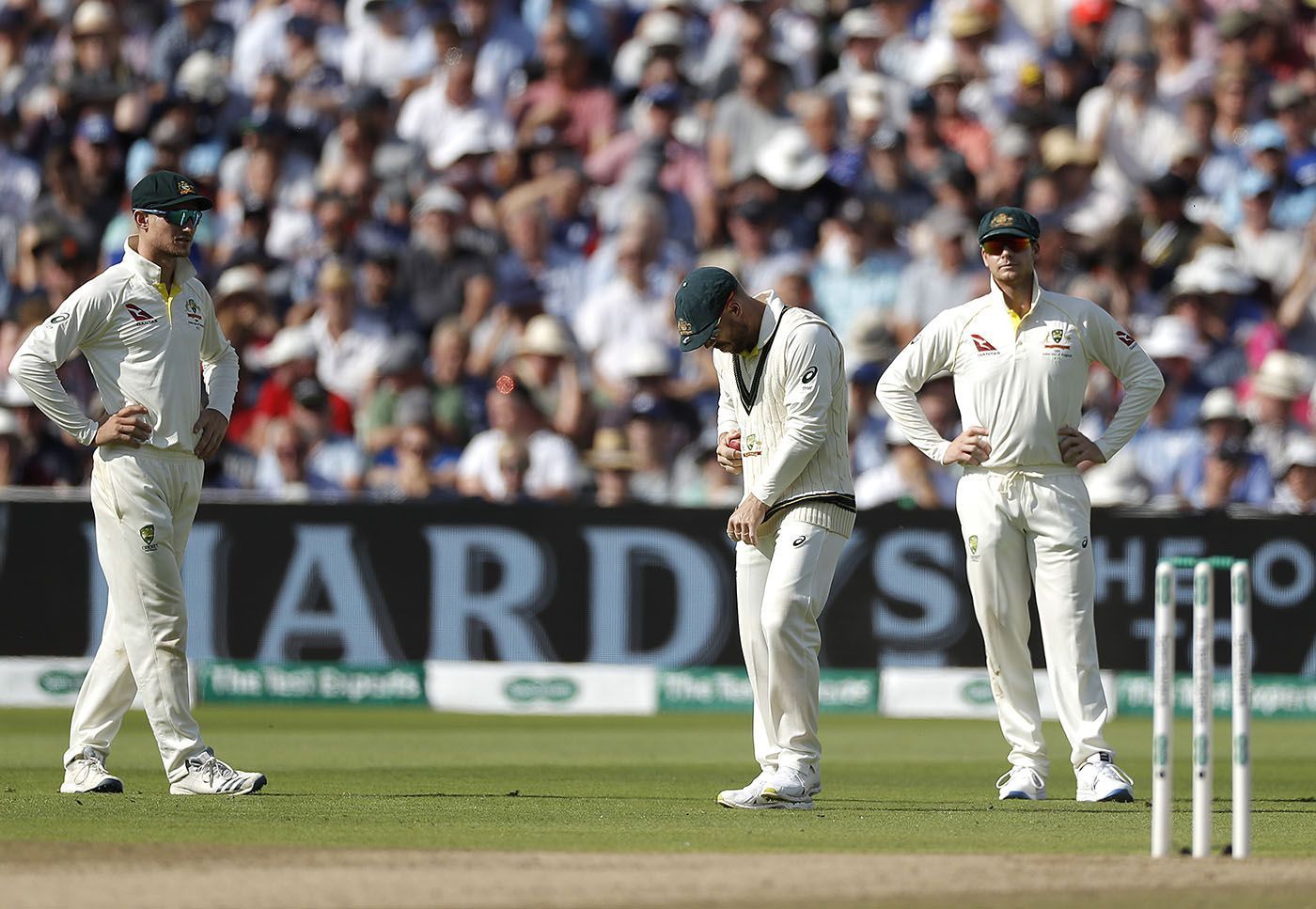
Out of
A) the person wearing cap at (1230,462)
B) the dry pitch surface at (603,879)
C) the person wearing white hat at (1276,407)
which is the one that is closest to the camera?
the dry pitch surface at (603,879)

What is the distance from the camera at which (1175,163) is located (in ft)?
54.4

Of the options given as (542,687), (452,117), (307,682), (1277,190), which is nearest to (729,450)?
(542,687)

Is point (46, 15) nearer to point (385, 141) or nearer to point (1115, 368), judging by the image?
point (385, 141)

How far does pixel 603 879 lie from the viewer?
631cm

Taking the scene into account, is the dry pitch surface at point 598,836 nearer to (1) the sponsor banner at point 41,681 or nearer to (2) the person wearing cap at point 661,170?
(1) the sponsor banner at point 41,681

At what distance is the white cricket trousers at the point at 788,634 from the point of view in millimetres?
8164

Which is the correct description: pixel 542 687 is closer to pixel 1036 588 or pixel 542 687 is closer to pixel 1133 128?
pixel 1036 588

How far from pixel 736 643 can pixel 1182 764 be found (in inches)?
142

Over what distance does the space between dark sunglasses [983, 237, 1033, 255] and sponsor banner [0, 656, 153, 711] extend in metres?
7.30

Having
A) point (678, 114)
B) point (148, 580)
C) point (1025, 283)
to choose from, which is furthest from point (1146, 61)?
point (148, 580)

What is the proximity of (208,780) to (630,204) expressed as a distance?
862 centimetres

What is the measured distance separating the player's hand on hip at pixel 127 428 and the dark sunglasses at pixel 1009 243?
348 cm

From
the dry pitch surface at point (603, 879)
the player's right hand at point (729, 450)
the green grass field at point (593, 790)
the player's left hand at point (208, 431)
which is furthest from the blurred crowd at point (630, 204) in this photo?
the dry pitch surface at point (603, 879)

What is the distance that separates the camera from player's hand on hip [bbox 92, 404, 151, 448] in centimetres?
833
